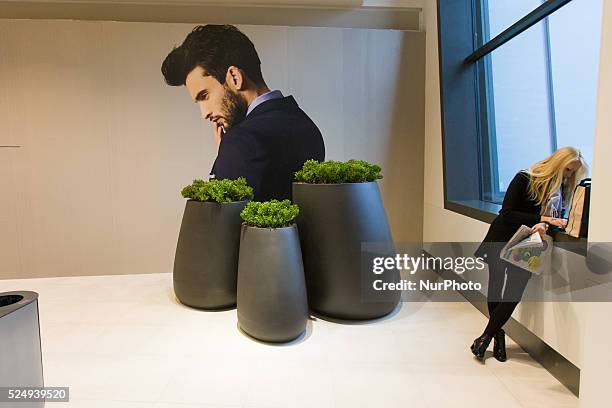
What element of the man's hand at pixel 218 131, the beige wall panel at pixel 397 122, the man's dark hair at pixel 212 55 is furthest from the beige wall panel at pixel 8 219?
the beige wall panel at pixel 397 122

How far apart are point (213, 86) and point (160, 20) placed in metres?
0.93

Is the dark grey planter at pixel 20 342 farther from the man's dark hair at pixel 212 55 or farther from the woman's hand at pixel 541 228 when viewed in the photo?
the man's dark hair at pixel 212 55

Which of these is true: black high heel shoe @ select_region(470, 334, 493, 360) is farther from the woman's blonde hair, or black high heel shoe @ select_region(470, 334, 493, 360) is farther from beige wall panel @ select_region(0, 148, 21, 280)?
beige wall panel @ select_region(0, 148, 21, 280)

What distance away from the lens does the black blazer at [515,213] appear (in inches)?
92.3

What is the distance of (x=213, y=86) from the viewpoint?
421cm

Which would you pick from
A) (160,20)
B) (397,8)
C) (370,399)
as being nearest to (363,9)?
(397,8)

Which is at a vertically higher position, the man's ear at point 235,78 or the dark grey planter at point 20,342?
the man's ear at point 235,78

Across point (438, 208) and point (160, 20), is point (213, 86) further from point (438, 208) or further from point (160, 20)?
point (438, 208)

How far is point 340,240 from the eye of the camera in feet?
9.61

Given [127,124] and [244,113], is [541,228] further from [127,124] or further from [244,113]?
[127,124]

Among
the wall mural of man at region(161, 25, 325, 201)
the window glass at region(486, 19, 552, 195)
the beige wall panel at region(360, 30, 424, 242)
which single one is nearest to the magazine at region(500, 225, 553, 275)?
the window glass at region(486, 19, 552, 195)

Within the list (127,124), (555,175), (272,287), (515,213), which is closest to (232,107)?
(127,124)

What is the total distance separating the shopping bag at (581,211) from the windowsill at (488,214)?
1.9 inches

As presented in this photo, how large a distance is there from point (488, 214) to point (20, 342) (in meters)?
2.99
